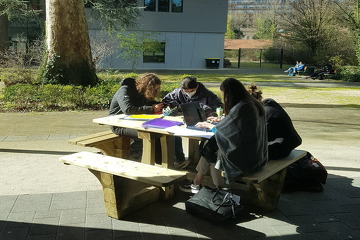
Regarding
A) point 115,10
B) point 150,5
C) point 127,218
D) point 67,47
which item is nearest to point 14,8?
point 115,10

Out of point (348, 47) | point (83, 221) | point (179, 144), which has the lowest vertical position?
point (83, 221)

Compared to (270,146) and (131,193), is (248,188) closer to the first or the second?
(270,146)

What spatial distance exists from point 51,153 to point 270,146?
3729 millimetres

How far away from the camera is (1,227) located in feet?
12.3

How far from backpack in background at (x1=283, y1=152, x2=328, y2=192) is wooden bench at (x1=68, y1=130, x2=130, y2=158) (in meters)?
2.24

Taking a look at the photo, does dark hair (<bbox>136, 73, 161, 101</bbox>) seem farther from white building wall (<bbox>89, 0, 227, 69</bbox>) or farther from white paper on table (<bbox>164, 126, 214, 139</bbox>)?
white building wall (<bbox>89, 0, 227, 69</bbox>)

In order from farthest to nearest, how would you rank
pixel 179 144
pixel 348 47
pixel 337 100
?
pixel 348 47, pixel 337 100, pixel 179 144

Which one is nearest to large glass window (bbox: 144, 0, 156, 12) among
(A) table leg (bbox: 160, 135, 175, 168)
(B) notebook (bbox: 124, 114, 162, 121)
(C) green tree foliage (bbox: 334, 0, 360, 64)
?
(C) green tree foliage (bbox: 334, 0, 360, 64)

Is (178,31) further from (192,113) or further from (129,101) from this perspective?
(192,113)

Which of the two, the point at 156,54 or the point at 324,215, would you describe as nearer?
the point at 324,215

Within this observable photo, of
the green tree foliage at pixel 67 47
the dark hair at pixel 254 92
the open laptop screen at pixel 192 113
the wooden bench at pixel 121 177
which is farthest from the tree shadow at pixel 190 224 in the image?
the green tree foliage at pixel 67 47

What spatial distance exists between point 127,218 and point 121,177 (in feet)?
1.45

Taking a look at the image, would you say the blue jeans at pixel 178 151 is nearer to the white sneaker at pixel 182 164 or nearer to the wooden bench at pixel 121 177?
the white sneaker at pixel 182 164

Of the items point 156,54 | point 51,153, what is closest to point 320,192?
point 51,153
